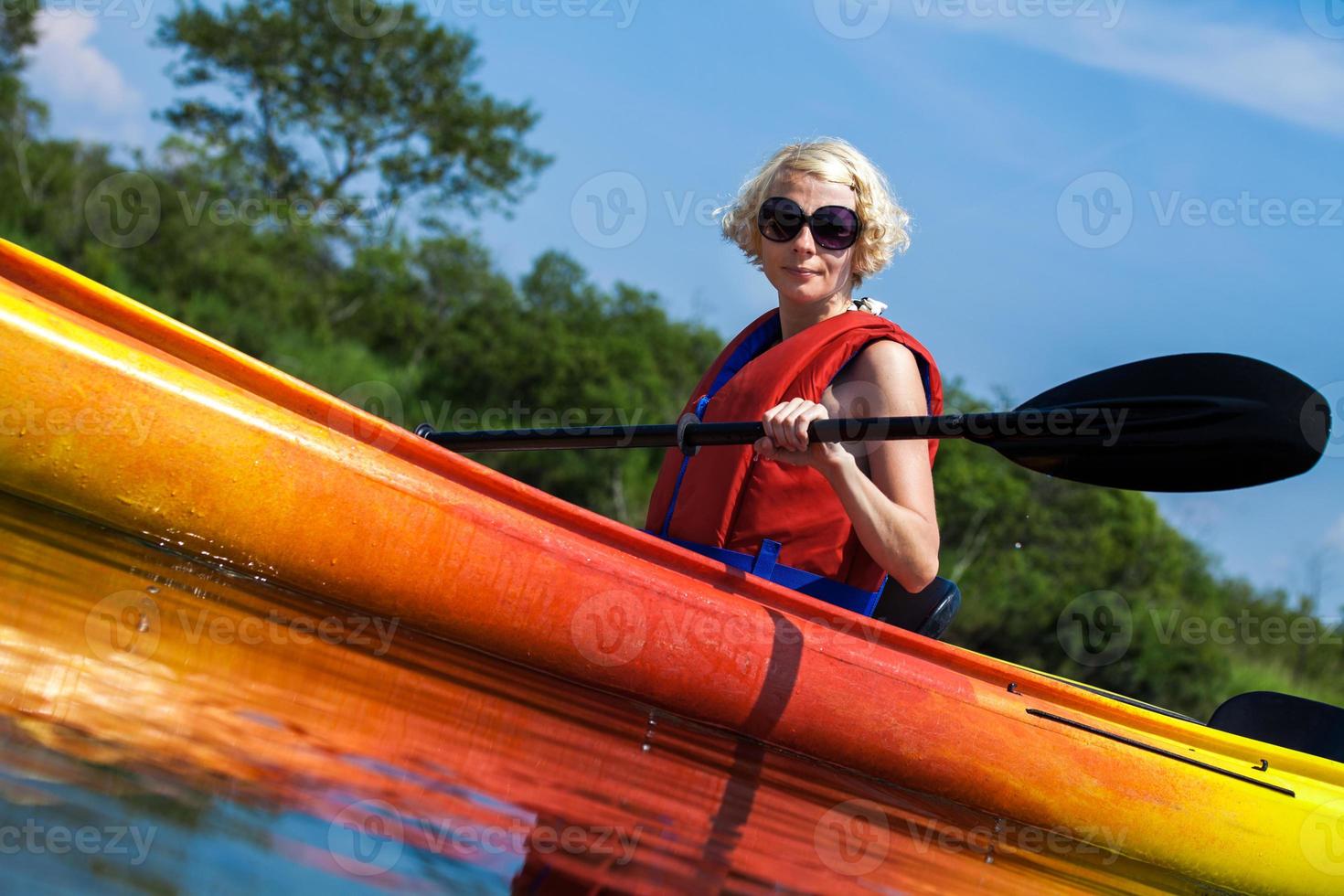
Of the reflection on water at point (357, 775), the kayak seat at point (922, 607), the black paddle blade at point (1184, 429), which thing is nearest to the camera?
the reflection on water at point (357, 775)

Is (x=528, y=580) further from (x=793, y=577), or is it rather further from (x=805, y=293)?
(x=805, y=293)

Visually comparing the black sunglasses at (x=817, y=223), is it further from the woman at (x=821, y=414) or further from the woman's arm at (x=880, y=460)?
the woman's arm at (x=880, y=460)

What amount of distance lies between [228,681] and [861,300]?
191cm

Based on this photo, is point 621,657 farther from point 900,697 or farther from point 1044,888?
point 1044,888

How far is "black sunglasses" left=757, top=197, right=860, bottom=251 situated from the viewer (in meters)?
3.22

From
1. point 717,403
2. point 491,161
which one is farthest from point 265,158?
point 717,403

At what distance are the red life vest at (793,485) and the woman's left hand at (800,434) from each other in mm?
221

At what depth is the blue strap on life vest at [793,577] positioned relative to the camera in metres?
3.08

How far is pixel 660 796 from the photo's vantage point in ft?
7.38

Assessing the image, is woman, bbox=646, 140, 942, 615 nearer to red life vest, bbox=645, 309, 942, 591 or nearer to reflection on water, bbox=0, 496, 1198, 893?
red life vest, bbox=645, 309, 942, 591

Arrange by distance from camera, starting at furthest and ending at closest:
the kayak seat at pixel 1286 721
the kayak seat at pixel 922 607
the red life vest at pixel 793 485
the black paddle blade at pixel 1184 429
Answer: the kayak seat at pixel 1286 721 → the kayak seat at pixel 922 607 → the red life vest at pixel 793 485 → the black paddle blade at pixel 1184 429

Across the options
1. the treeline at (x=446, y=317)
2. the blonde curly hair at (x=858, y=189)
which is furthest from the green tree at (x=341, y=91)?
the blonde curly hair at (x=858, y=189)

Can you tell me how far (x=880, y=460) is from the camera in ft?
9.63

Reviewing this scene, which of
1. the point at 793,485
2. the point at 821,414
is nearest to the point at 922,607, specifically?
the point at 793,485
